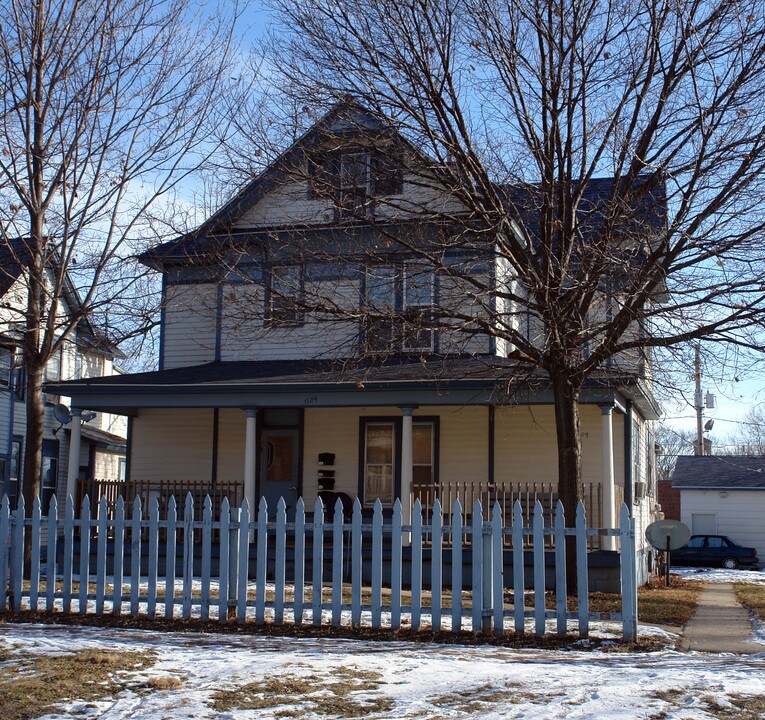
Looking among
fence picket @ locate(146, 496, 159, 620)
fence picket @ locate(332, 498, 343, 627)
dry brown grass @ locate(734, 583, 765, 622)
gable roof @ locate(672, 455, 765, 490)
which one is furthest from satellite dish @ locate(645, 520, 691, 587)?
gable roof @ locate(672, 455, 765, 490)

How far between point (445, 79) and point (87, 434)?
20696mm

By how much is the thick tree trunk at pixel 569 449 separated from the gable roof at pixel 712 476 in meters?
22.9

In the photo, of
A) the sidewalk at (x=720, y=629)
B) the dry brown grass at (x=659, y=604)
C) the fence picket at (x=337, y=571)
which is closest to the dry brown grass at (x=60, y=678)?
the fence picket at (x=337, y=571)

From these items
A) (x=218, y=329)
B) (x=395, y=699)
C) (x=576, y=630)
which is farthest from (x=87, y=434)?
(x=395, y=699)

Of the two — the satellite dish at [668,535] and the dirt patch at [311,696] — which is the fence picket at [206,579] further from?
the satellite dish at [668,535]

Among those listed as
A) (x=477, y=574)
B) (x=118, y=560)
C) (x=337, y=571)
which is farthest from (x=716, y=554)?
(x=118, y=560)

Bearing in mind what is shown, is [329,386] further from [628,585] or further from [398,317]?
[628,585]

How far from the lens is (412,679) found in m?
6.83

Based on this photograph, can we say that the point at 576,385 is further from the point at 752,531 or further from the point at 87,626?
the point at 752,531

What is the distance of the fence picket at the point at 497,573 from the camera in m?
8.91

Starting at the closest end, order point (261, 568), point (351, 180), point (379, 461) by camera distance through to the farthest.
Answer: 1. point (261, 568)
2. point (351, 180)
3. point (379, 461)

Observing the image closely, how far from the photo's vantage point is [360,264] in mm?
12562

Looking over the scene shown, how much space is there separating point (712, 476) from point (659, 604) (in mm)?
23967

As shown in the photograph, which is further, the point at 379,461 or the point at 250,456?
the point at 379,461
